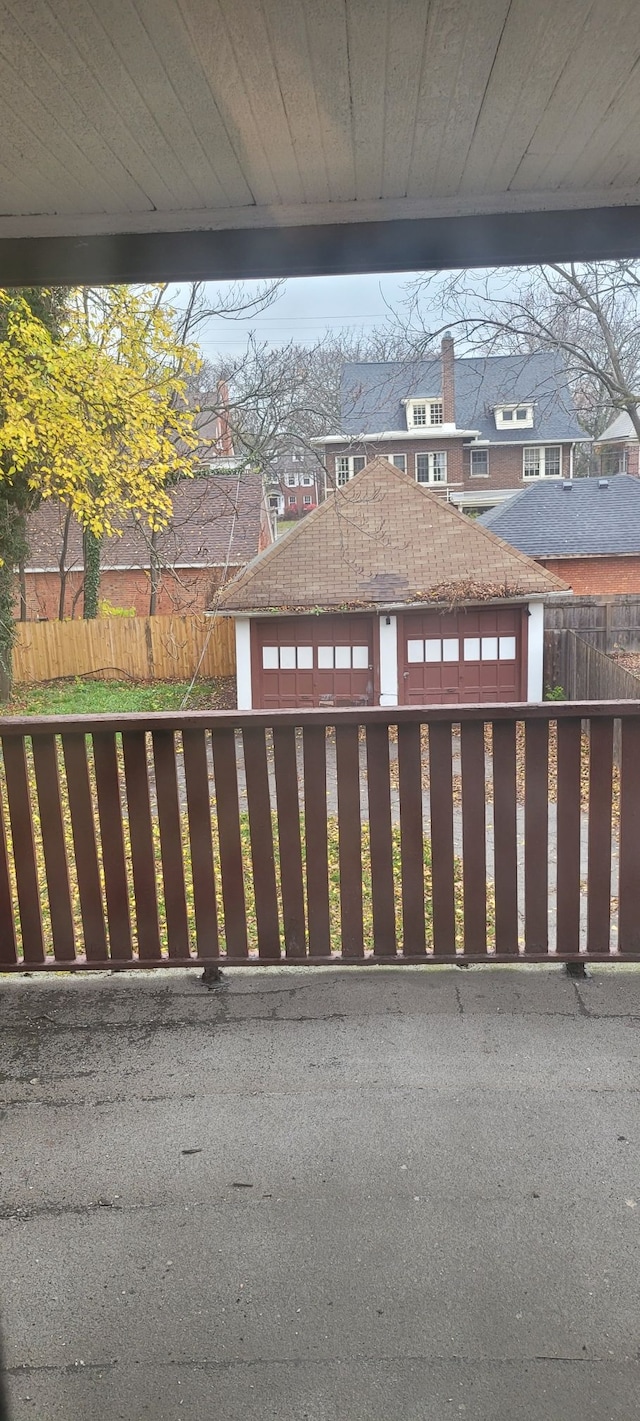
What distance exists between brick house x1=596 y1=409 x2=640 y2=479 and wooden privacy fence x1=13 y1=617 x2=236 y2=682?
7.81 m

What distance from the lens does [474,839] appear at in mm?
2391

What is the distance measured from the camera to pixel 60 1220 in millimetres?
1541

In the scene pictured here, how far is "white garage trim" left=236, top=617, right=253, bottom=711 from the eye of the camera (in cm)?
1055

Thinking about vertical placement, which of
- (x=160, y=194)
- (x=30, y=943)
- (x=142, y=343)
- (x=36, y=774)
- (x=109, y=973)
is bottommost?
(x=109, y=973)

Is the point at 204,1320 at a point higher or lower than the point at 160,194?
lower

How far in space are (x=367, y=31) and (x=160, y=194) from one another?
0.67m

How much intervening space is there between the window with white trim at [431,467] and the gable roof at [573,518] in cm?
420

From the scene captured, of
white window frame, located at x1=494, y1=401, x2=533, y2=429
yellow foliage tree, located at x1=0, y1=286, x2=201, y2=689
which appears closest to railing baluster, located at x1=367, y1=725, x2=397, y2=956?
yellow foliage tree, located at x1=0, y1=286, x2=201, y2=689

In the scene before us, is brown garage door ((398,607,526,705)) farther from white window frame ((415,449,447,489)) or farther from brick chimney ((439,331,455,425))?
brick chimney ((439,331,455,425))

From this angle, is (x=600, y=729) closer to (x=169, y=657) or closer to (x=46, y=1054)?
(x=46, y=1054)

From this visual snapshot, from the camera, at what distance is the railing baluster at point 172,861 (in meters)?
2.39

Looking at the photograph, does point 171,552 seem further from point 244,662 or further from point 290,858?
point 290,858

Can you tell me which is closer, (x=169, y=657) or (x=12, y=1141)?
(x=12, y=1141)

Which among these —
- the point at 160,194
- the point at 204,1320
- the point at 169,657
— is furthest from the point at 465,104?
the point at 169,657
